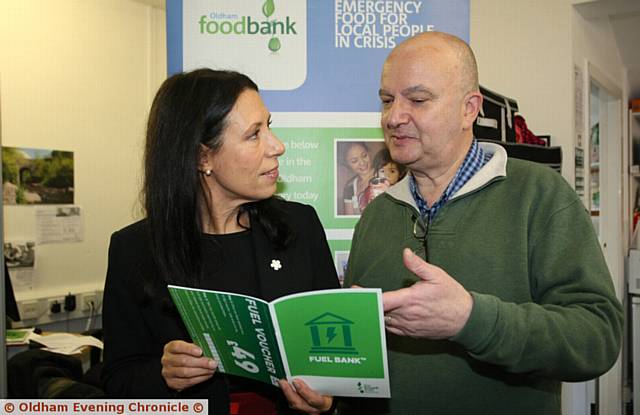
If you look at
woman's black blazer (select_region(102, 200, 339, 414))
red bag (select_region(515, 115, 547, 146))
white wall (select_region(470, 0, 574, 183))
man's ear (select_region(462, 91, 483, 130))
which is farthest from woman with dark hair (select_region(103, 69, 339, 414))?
white wall (select_region(470, 0, 574, 183))

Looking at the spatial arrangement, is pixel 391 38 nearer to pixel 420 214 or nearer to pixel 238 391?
pixel 420 214

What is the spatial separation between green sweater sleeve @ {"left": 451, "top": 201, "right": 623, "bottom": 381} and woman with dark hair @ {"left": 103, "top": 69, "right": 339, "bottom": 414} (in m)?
0.67

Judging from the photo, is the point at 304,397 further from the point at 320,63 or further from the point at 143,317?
the point at 320,63

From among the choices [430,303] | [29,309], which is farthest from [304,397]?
[29,309]

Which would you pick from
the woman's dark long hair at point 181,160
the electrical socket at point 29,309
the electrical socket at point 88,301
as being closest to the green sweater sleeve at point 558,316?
the woman's dark long hair at point 181,160

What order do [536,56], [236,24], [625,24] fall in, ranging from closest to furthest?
1. [236,24]
2. [536,56]
3. [625,24]

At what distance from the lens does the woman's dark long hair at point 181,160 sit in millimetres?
1628

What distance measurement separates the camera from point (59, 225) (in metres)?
4.16

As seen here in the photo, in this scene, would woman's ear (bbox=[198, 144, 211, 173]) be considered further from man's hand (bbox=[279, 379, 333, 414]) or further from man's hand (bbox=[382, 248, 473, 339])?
man's hand (bbox=[382, 248, 473, 339])

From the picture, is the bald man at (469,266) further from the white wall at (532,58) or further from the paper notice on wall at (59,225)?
the paper notice on wall at (59,225)

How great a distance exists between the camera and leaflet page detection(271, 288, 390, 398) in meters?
1.09

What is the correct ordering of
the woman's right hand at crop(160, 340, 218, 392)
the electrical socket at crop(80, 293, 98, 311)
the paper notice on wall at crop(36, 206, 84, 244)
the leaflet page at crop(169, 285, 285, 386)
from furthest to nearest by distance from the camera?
1. the electrical socket at crop(80, 293, 98, 311)
2. the paper notice on wall at crop(36, 206, 84, 244)
3. the woman's right hand at crop(160, 340, 218, 392)
4. the leaflet page at crop(169, 285, 285, 386)

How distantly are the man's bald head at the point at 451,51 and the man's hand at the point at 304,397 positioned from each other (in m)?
0.85

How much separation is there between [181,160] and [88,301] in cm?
314
